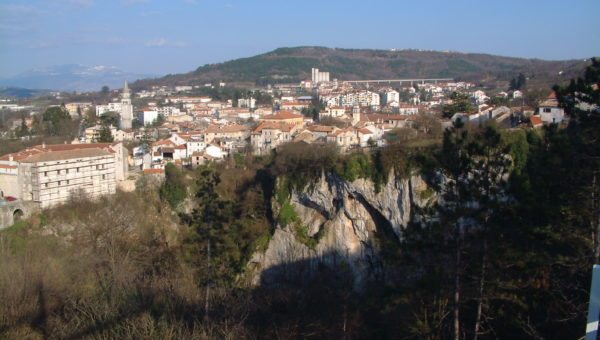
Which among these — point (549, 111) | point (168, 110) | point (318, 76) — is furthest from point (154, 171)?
point (318, 76)

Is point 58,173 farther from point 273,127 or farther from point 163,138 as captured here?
point 163,138

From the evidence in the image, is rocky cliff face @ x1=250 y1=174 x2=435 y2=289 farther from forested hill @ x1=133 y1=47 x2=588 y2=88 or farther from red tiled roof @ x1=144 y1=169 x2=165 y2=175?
forested hill @ x1=133 y1=47 x2=588 y2=88

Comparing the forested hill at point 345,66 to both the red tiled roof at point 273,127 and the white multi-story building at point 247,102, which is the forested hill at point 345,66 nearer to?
the white multi-story building at point 247,102

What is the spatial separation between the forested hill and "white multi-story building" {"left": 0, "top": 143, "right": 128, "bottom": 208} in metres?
75.2

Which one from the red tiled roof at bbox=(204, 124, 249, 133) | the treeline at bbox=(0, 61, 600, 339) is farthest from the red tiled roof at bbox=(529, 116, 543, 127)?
the red tiled roof at bbox=(204, 124, 249, 133)

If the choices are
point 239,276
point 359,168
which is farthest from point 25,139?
point 359,168

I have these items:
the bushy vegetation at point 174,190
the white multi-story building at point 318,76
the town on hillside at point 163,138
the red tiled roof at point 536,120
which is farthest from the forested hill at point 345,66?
the red tiled roof at point 536,120

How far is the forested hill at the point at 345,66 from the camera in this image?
105 meters

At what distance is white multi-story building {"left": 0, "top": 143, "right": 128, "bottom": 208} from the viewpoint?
20453 millimetres

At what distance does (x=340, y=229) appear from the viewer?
18594mm

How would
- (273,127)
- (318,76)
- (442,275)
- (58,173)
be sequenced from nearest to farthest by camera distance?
(442,275) < (58,173) < (273,127) < (318,76)

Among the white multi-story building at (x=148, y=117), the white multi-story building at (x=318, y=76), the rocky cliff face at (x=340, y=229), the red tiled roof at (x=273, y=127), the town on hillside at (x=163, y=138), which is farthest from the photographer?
the white multi-story building at (x=318, y=76)

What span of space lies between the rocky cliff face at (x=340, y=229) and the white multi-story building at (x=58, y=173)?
739cm

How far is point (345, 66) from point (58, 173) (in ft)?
321
